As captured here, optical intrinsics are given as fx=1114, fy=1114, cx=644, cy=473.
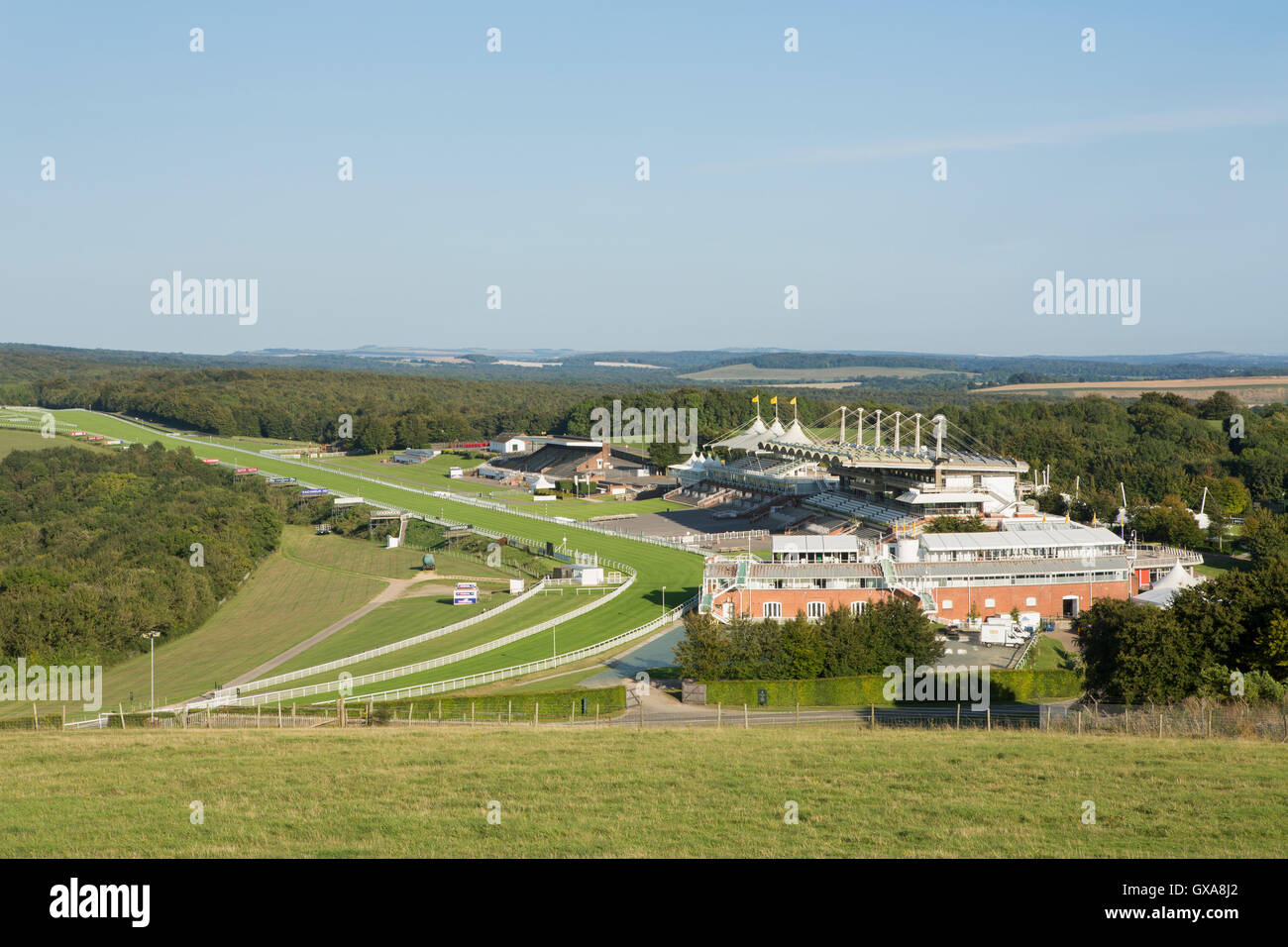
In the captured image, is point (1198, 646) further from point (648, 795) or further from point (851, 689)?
point (648, 795)

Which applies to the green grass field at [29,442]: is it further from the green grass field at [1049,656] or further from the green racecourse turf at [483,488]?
the green grass field at [1049,656]

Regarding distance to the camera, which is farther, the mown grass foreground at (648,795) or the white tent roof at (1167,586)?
the white tent roof at (1167,586)

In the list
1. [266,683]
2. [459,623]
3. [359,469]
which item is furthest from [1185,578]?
[359,469]

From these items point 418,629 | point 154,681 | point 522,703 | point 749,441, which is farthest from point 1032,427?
point 154,681

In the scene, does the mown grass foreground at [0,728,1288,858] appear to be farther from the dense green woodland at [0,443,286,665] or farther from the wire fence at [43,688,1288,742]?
the dense green woodland at [0,443,286,665]

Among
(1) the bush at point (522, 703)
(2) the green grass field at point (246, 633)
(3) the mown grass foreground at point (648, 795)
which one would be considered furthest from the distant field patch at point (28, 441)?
(3) the mown grass foreground at point (648, 795)
